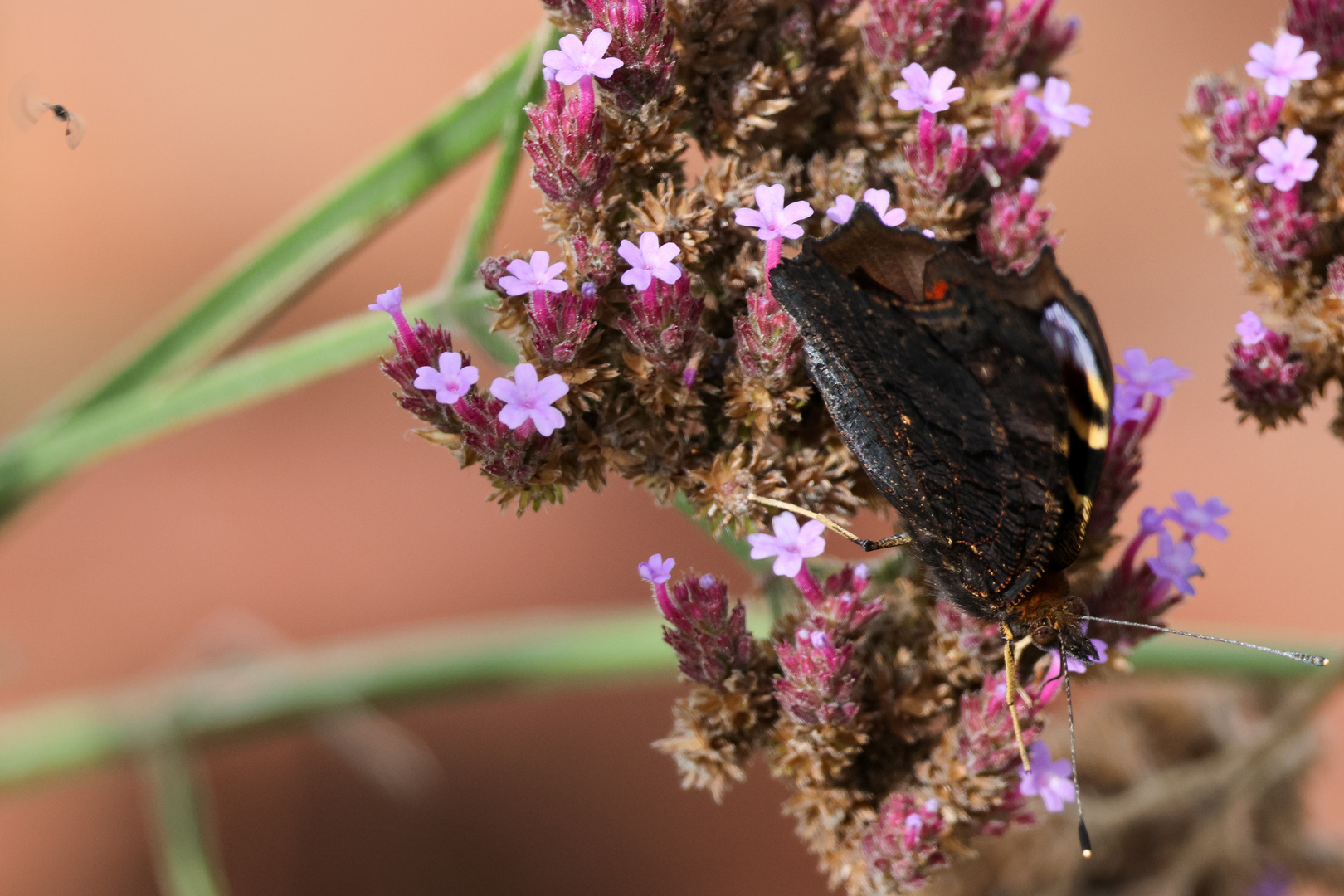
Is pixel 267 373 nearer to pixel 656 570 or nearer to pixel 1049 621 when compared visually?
pixel 656 570

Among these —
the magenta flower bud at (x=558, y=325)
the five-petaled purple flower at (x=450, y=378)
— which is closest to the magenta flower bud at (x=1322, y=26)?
the magenta flower bud at (x=558, y=325)

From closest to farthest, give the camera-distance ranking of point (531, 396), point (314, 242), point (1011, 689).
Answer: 1. point (531, 396)
2. point (1011, 689)
3. point (314, 242)

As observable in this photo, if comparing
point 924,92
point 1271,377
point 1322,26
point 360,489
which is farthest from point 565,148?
point 360,489

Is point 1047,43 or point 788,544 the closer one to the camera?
point 788,544

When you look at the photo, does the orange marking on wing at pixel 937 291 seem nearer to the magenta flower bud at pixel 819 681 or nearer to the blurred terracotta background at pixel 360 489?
the magenta flower bud at pixel 819 681

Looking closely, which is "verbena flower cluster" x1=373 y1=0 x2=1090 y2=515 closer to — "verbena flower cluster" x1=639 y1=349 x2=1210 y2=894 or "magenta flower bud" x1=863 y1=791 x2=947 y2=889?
"verbena flower cluster" x1=639 y1=349 x2=1210 y2=894

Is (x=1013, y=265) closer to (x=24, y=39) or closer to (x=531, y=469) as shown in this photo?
(x=531, y=469)
